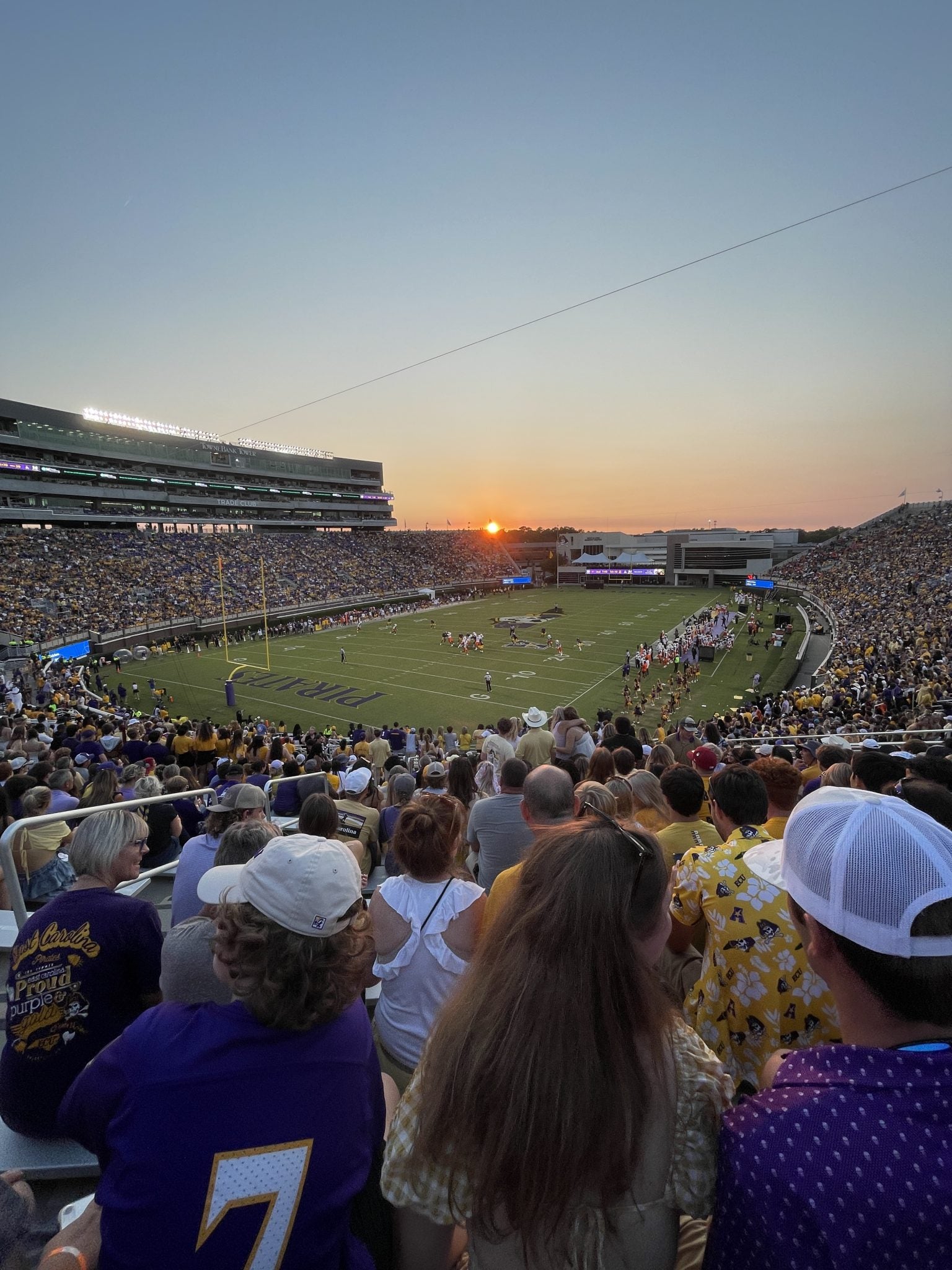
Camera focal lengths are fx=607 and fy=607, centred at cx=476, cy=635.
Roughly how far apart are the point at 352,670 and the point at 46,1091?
109ft

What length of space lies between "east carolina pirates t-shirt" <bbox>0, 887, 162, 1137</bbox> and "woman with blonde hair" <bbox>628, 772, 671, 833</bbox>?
357cm

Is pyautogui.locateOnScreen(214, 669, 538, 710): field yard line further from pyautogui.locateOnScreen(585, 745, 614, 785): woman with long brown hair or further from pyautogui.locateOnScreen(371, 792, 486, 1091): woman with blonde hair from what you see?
pyautogui.locateOnScreen(371, 792, 486, 1091): woman with blonde hair

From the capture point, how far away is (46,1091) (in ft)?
8.37

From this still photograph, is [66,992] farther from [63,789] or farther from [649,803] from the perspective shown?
[63,789]

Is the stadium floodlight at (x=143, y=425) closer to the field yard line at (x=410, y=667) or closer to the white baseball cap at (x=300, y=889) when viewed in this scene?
the field yard line at (x=410, y=667)

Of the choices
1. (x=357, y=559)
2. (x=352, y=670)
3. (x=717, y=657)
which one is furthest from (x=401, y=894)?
(x=357, y=559)

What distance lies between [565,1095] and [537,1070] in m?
0.07

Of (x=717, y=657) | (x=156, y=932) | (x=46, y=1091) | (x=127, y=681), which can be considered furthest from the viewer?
(x=717, y=657)

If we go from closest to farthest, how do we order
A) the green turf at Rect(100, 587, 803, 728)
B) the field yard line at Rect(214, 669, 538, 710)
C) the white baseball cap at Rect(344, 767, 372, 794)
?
the white baseball cap at Rect(344, 767, 372, 794) < the green turf at Rect(100, 587, 803, 728) < the field yard line at Rect(214, 669, 538, 710)

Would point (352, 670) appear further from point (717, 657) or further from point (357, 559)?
point (357, 559)

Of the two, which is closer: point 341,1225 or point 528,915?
point 528,915

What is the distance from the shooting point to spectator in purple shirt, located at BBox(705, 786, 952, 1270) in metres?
1.09

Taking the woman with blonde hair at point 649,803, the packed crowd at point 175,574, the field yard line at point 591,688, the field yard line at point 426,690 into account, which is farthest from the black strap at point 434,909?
the packed crowd at point 175,574

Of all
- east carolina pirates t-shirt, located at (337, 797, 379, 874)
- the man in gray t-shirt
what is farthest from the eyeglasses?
east carolina pirates t-shirt, located at (337, 797, 379, 874)
